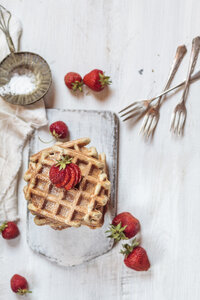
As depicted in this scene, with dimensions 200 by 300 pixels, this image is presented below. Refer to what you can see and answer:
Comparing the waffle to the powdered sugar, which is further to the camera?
the powdered sugar

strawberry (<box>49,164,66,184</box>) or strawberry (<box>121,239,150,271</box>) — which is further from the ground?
strawberry (<box>49,164,66,184</box>)

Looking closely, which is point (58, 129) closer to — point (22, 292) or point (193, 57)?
point (193, 57)

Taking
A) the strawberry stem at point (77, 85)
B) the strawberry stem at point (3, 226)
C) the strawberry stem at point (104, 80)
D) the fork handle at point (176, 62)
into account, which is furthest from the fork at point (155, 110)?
the strawberry stem at point (3, 226)

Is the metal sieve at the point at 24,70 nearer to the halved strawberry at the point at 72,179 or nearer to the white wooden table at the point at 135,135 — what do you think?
the white wooden table at the point at 135,135

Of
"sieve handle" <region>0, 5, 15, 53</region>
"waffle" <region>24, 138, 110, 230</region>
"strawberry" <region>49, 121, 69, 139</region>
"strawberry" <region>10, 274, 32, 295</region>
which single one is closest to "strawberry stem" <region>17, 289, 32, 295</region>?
"strawberry" <region>10, 274, 32, 295</region>

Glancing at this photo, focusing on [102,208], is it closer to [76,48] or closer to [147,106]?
[147,106]

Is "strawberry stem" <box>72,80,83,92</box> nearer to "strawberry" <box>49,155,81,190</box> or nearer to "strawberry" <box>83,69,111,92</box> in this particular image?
"strawberry" <box>83,69,111,92</box>
